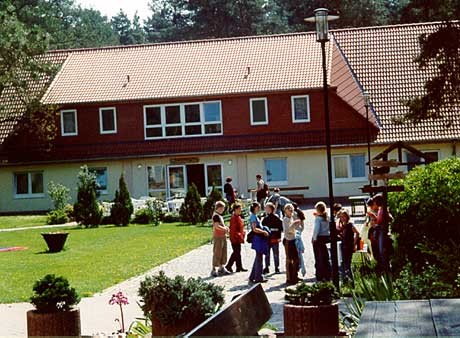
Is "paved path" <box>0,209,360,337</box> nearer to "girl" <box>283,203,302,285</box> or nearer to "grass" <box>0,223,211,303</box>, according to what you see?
"girl" <box>283,203,302,285</box>

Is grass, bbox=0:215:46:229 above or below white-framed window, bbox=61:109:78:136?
below

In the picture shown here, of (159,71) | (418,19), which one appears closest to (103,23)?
(418,19)

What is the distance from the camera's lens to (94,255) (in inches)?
1056

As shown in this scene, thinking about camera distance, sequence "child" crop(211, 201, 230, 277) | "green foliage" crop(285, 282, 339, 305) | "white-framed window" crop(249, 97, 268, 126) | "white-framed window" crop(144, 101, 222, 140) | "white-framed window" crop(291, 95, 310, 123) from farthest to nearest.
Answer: "white-framed window" crop(144, 101, 222, 140), "white-framed window" crop(249, 97, 268, 126), "white-framed window" crop(291, 95, 310, 123), "child" crop(211, 201, 230, 277), "green foliage" crop(285, 282, 339, 305)

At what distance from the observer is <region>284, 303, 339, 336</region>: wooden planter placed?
996 cm

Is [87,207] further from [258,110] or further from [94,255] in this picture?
[94,255]

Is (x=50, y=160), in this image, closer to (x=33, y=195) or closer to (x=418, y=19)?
(x=33, y=195)

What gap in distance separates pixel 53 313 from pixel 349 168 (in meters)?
37.0

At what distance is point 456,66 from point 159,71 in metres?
23.5

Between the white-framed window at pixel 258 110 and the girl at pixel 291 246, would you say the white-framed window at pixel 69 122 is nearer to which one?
the white-framed window at pixel 258 110

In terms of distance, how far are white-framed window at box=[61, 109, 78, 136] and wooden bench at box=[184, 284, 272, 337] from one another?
138 feet

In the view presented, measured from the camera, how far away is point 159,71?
51000 millimetres

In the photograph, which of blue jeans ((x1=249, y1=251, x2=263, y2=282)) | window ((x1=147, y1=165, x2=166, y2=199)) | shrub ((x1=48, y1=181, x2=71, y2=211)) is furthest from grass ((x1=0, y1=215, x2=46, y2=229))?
blue jeans ((x1=249, y1=251, x2=263, y2=282))

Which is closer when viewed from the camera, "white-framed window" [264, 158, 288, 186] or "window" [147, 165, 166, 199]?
"white-framed window" [264, 158, 288, 186]
